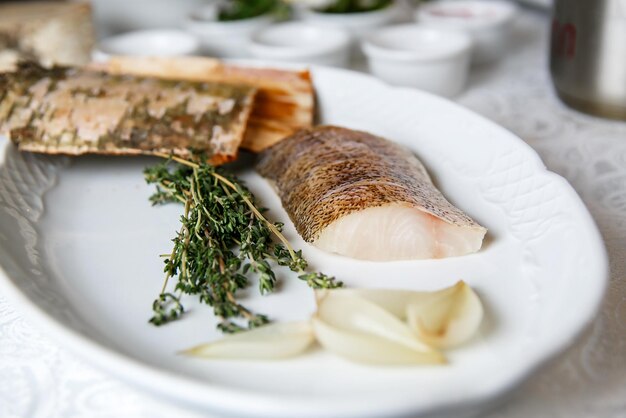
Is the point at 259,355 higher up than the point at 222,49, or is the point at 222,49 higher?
the point at 259,355

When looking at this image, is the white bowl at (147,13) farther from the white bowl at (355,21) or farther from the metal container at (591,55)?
the metal container at (591,55)

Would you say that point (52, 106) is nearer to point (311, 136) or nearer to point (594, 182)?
point (311, 136)

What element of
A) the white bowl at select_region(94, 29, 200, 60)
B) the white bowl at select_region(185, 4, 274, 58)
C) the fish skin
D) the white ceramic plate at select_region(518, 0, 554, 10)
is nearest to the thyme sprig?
the fish skin

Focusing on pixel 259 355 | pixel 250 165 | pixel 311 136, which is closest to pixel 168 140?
pixel 250 165

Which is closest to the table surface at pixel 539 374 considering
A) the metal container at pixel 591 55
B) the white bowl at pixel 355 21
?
the metal container at pixel 591 55

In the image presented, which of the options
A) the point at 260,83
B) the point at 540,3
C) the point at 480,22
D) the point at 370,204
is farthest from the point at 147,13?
the point at 370,204

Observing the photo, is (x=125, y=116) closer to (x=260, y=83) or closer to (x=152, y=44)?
(x=260, y=83)
